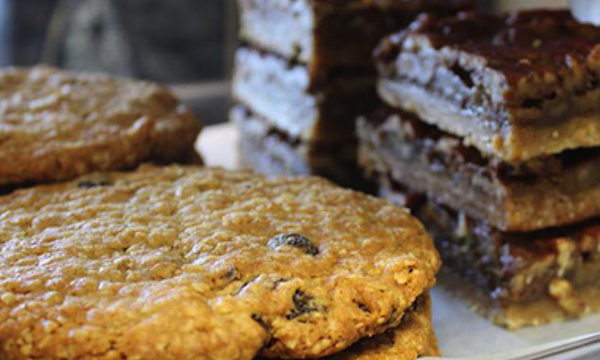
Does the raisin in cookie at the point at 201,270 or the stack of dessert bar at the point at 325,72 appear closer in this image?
the raisin in cookie at the point at 201,270

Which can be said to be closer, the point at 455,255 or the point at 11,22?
the point at 455,255

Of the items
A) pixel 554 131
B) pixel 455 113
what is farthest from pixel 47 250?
pixel 554 131

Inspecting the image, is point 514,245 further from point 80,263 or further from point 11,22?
point 11,22

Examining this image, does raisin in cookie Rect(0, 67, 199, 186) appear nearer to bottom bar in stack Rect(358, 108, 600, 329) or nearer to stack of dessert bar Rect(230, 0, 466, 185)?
stack of dessert bar Rect(230, 0, 466, 185)

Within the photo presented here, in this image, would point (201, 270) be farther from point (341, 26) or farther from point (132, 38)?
point (132, 38)

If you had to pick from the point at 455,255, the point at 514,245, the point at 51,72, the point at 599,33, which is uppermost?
the point at 599,33

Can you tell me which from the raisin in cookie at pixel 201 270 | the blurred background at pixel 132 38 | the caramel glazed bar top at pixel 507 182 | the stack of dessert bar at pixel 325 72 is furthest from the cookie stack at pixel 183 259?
the blurred background at pixel 132 38

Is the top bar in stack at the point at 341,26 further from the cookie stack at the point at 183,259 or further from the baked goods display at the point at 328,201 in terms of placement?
the cookie stack at the point at 183,259
